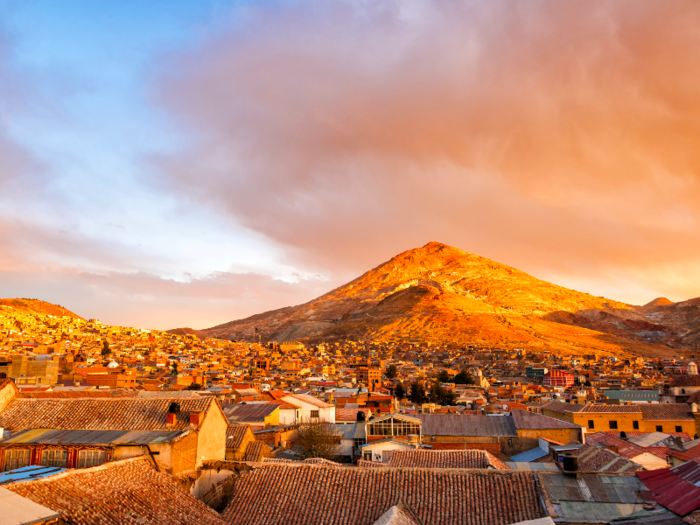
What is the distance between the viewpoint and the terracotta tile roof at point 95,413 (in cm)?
1602

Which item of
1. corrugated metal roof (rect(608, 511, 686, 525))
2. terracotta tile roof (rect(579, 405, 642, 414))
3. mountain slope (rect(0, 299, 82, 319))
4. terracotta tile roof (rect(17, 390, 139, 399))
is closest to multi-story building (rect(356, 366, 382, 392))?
terracotta tile roof (rect(579, 405, 642, 414))

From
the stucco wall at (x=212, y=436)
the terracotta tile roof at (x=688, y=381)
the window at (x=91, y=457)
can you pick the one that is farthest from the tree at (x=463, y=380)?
the window at (x=91, y=457)

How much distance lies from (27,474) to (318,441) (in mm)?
15251

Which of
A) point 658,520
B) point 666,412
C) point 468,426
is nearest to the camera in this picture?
point 658,520

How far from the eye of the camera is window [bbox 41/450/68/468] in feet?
45.9

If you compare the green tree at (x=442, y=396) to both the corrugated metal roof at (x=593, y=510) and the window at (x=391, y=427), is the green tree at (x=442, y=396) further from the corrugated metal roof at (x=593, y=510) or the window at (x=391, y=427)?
the corrugated metal roof at (x=593, y=510)

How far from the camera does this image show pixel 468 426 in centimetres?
2867

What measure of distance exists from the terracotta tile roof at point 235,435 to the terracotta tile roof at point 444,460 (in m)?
5.81

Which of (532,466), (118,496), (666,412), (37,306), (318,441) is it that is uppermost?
(37,306)

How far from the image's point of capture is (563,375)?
3127 inches

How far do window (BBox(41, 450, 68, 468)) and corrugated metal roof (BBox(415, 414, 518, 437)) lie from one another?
18031mm

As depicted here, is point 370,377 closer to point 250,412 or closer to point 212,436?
point 250,412

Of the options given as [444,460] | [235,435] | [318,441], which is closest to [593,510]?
[444,460]

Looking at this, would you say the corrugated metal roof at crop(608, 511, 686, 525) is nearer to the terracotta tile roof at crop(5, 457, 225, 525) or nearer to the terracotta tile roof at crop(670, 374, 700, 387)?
the terracotta tile roof at crop(5, 457, 225, 525)
